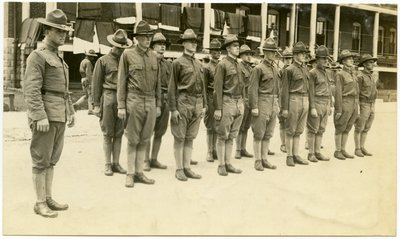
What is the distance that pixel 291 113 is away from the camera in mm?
7223

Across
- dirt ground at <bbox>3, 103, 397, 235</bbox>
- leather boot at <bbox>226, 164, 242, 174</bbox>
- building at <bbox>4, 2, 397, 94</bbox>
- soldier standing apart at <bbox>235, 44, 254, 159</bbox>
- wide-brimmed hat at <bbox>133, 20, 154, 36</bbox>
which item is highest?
building at <bbox>4, 2, 397, 94</bbox>

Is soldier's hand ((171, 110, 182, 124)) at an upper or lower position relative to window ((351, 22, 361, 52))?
lower

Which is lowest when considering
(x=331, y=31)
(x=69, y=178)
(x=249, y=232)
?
(x=249, y=232)

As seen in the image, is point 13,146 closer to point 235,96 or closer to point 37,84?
point 37,84

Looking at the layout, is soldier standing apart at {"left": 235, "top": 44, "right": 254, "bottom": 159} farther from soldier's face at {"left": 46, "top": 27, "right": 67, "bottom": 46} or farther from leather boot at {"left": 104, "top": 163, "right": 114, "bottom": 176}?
soldier's face at {"left": 46, "top": 27, "right": 67, "bottom": 46}

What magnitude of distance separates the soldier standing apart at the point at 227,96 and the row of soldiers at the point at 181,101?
1 centimetres

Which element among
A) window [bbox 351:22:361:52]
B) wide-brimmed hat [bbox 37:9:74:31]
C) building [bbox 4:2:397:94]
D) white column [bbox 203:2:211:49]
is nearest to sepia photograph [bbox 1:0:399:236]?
wide-brimmed hat [bbox 37:9:74:31]

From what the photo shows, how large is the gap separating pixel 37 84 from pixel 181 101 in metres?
2.12

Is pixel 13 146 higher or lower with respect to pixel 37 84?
lower

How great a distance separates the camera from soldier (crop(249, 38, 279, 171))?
21.9 feet

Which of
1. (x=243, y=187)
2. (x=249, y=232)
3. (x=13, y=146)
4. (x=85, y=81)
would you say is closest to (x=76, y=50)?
(x=85, y=81)

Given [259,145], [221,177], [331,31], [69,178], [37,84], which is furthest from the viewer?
[331,31]

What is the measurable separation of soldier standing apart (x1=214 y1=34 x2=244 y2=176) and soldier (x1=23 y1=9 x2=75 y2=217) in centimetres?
230

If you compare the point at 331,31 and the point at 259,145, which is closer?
the point at 259,145
